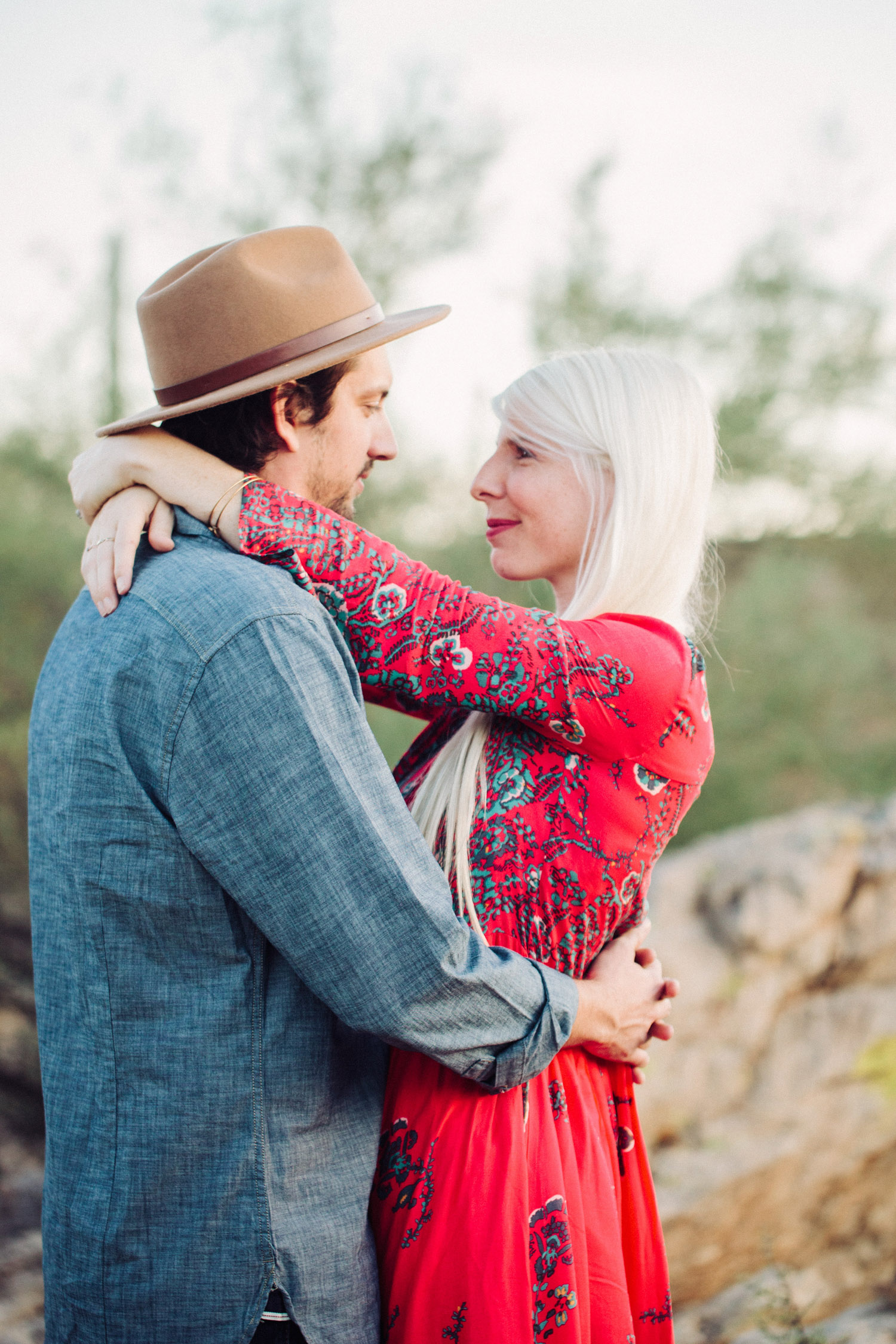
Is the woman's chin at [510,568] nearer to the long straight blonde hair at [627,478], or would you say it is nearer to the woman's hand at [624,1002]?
the long straight blonde hair at [627,478]

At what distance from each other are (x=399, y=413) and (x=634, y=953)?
4.85 m

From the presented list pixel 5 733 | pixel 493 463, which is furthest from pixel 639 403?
pixel 5 733

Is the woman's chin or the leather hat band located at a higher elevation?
the leather hat band

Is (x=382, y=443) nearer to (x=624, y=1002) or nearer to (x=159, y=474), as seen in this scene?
(x=159, y=474)

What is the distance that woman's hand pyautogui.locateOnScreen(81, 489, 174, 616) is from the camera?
1168 millimetres

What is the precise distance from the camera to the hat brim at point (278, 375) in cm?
127

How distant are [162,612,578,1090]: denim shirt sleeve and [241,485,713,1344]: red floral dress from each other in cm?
20

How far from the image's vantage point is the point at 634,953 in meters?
1.46

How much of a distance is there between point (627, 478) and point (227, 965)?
865 mm

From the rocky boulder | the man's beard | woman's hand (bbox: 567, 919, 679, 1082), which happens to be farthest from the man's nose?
the rocky boulder

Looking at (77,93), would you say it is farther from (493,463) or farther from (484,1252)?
(484,1252)

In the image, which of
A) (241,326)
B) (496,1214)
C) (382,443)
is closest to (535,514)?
(382,443)

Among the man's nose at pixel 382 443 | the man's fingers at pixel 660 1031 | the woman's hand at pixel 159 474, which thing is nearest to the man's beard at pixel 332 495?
the man's nose at pixel 382 443

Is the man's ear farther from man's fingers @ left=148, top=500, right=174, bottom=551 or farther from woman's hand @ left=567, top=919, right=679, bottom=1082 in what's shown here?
woman's hand @ left=567, top=919, right=679, bottom=1082
